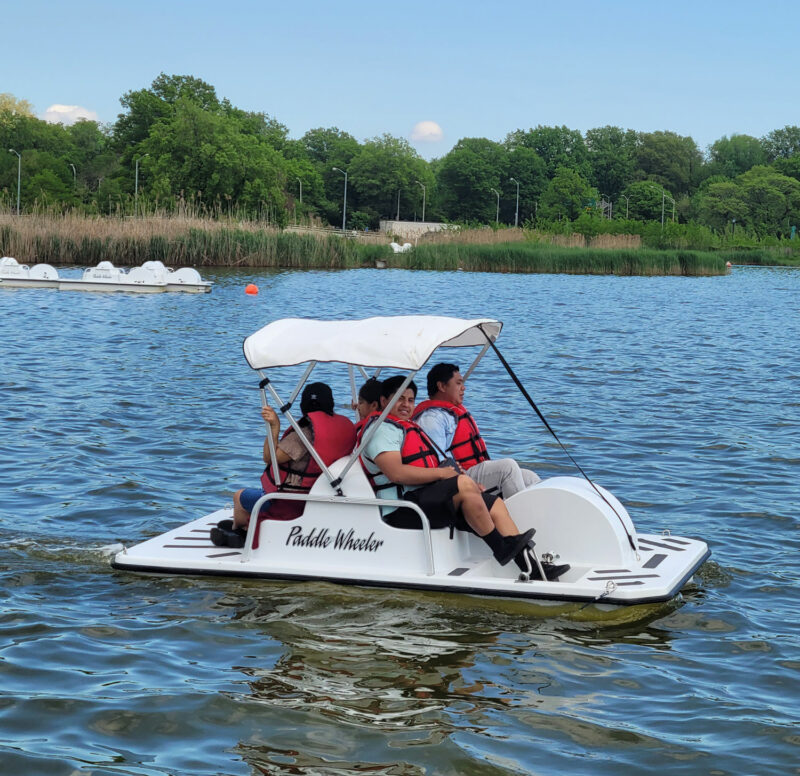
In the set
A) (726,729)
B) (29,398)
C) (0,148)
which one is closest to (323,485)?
(726,729)

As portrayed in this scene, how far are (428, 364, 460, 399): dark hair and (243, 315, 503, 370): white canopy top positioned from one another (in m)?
0.43

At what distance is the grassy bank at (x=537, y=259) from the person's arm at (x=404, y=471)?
54.6 meters

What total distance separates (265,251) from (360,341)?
4532 cm

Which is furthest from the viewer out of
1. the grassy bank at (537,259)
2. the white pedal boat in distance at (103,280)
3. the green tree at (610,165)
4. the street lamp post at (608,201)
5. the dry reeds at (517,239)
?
the green tree at (610,165)

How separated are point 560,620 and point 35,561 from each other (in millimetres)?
4188

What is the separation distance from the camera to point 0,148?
126938 mm

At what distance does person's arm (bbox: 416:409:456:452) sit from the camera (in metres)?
8.31

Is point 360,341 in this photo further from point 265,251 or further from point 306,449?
point 265,251

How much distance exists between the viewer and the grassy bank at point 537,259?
6175cm

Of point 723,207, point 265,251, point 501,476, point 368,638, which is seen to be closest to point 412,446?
point 501,476

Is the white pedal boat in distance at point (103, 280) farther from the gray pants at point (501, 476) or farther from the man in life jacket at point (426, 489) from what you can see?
the man in life jacket at point (426, 489)

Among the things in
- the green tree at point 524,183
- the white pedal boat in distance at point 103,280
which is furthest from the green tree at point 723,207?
the white pedal boat in distance at point 103,280

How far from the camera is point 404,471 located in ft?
25.3

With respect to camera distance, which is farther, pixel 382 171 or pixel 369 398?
pixel 382 171
